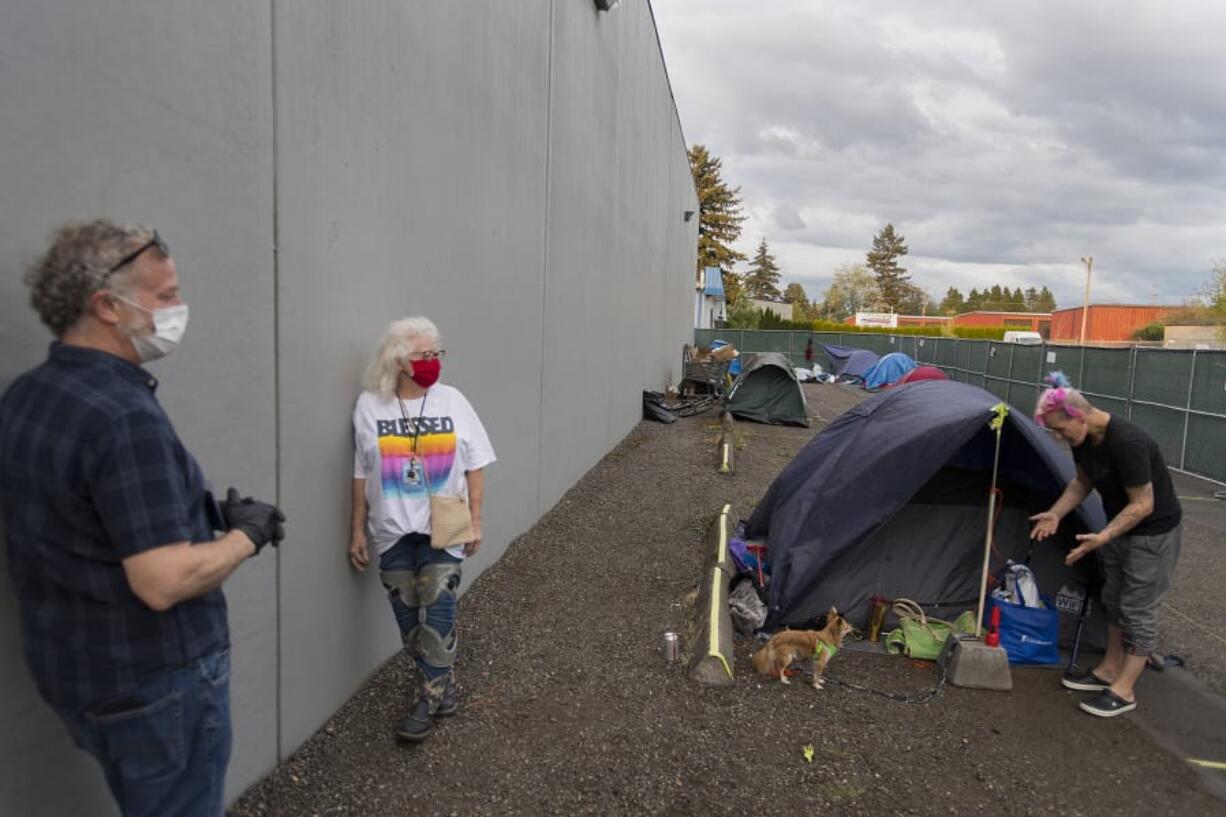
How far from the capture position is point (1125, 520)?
4008 millimetres

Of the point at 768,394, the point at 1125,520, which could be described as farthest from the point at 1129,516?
the point at 768,394

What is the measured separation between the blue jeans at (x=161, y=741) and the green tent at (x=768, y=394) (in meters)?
15.5

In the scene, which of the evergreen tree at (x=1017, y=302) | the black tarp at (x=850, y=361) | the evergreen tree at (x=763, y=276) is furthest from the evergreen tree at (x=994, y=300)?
the black tarp at (x=850, y=361)

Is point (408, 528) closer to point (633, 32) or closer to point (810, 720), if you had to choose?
point (810, 720)

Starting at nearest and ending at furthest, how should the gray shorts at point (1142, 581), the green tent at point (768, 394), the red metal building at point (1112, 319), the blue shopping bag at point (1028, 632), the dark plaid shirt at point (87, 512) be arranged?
the dark plaid shirt at point (87, 512)
the gray shorts at point (1142, 581)
the blue shopping bag at point (1028, 632)
the green tent at point (768, 394)
the red metal building at point (1112, 319)

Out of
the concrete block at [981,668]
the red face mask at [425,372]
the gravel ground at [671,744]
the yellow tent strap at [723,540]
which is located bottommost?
the gravel ground at [671,744]

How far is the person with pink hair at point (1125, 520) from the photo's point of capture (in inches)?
159

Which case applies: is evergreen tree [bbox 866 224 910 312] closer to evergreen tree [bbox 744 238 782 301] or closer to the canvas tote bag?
evergreen tree [bbox 744 238 782 301]

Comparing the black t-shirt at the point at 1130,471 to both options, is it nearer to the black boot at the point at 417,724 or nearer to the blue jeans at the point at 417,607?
the blue jeans at the point at 417,607

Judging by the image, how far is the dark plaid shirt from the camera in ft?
5.32

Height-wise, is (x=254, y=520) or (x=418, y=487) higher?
(x=254, y=520)

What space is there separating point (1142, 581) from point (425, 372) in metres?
3.97

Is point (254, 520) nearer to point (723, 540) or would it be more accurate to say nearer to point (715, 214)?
point (723, 540)

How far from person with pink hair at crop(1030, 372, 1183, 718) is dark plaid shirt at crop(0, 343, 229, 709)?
402cm
